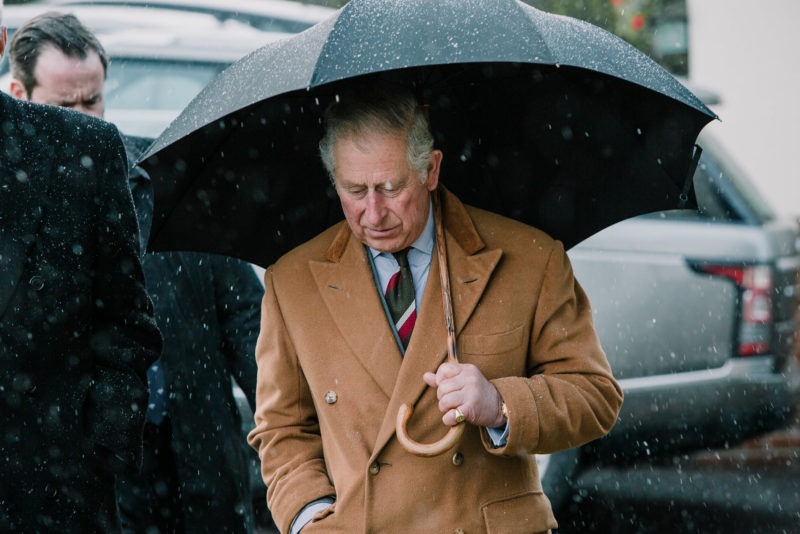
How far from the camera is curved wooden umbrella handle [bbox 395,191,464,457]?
115 inches

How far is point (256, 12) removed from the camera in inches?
308

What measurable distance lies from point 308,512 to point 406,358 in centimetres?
44

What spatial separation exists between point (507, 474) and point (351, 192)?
762mm

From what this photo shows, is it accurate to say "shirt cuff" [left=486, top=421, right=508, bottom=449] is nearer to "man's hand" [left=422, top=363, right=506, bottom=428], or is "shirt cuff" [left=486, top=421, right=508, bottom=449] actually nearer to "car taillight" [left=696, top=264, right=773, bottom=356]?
"man's hand" [left=422, top=363, right=506, bottom=428]

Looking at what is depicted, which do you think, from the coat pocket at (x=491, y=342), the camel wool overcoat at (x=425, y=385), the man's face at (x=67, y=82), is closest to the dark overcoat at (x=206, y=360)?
the man's face at (x=67, y=82)

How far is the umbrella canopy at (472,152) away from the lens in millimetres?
3289

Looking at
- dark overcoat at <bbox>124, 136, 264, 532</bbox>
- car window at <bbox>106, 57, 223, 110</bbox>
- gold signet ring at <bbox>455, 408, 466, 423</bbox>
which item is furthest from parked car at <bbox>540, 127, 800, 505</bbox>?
gold signet ring at <bbox>455, 408, 466, 423</bbox>

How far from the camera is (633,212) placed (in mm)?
3564

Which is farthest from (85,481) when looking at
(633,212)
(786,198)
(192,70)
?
(786,198)

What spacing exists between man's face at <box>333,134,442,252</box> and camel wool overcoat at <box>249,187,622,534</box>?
126 millimetres

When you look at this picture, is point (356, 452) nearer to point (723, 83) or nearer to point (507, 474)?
point (507, 474)

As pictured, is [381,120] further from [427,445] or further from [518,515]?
[518,515]

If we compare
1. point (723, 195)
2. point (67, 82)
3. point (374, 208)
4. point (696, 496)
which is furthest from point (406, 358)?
point (696, 496)

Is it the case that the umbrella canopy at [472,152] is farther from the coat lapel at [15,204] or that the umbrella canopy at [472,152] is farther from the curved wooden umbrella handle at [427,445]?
the curved wooden umbrella handle at [427,445]
